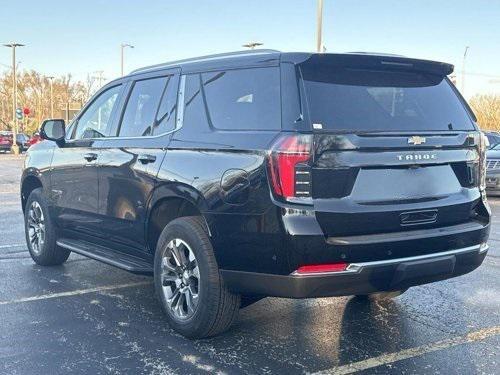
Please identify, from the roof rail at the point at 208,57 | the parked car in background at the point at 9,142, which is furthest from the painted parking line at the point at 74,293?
the parked car in background at the point at 9,142

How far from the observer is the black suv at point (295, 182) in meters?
3.38

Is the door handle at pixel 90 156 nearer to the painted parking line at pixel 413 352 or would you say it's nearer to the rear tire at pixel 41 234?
the rear tire at pixel 41 234

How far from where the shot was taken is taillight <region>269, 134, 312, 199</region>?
3348 millimetres

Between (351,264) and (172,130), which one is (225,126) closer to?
(172,130)

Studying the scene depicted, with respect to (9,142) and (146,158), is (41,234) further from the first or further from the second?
(9,142)

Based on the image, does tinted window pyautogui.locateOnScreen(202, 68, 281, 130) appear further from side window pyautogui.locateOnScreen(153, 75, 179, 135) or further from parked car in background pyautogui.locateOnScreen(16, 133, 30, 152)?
parked car in background pyautogui.locateOnScreen(16, 133, 30, 152)

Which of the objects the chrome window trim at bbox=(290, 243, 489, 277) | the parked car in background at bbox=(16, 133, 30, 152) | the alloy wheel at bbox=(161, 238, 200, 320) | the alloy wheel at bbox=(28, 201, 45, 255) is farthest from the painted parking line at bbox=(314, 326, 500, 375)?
the parked car in background at bbox=(16, 133, 30, 152)

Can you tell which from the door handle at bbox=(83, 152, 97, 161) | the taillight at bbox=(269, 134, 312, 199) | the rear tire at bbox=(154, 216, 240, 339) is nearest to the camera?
the taillight at bbox=(269, 134, 312, 199)

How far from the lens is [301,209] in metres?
3.34

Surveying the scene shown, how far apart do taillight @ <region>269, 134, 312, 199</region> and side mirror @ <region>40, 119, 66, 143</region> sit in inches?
120

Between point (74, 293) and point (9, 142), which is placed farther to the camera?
point (9, 142)

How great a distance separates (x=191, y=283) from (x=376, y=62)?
1.89m

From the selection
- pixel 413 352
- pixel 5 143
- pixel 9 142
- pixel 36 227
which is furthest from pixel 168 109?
pixel 9 142

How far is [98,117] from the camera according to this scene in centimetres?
545
